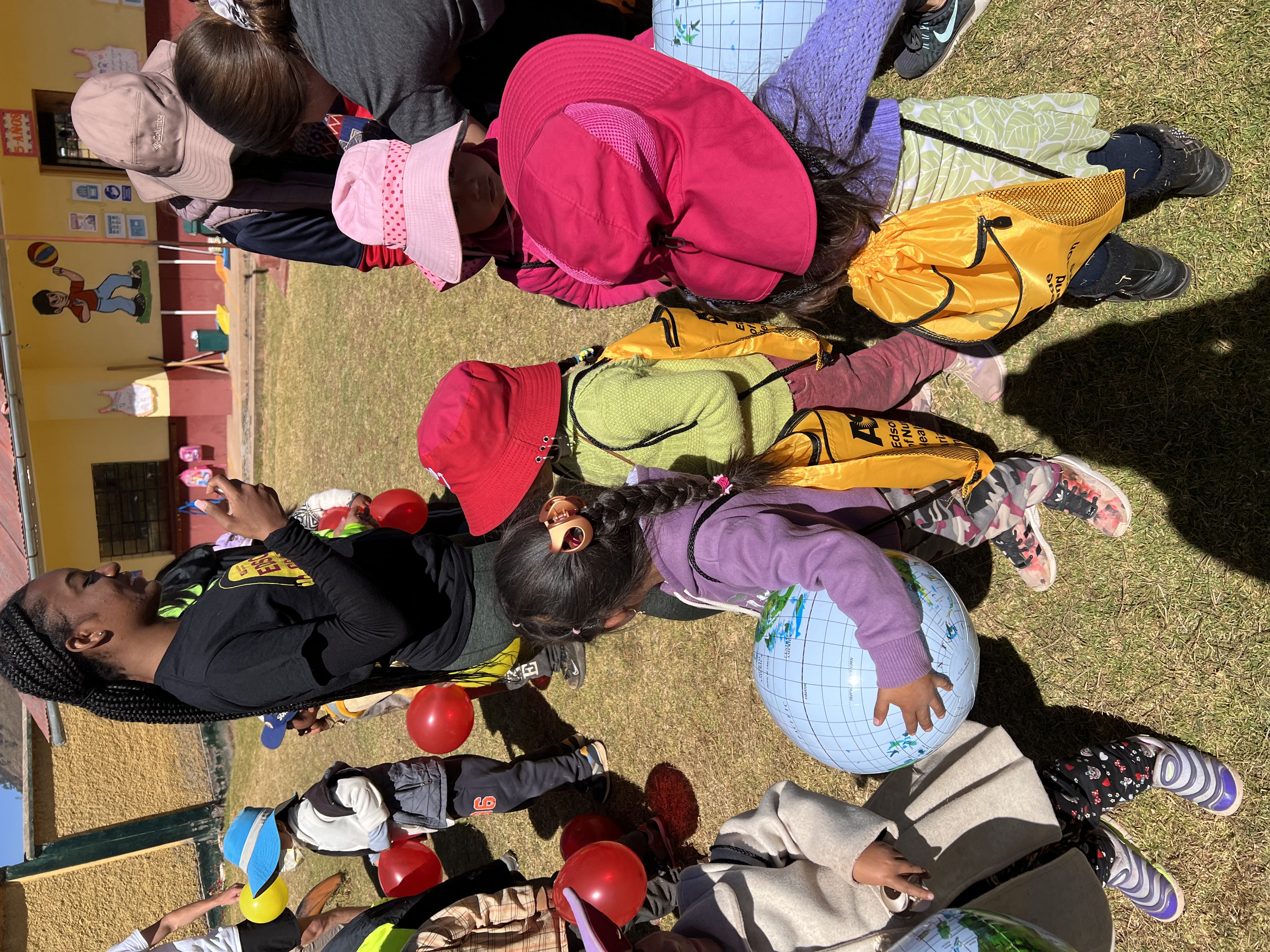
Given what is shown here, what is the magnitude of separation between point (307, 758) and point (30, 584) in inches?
185

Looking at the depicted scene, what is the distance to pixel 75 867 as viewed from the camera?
6.84 m

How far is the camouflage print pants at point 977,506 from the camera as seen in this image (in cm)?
279

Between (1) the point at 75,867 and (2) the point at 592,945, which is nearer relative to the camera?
(2) the point at 592,945

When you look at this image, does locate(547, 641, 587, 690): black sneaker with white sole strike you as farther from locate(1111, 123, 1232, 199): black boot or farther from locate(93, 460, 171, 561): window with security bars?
locate(93, 460, 171, 561): window with security bars

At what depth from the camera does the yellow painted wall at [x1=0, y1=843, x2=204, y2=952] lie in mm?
6559

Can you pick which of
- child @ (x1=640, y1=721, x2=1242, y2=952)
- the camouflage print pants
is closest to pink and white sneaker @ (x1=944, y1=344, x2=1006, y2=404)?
the camouflage print pants

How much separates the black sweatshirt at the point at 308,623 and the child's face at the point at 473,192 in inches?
44.2

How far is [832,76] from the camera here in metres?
1.79

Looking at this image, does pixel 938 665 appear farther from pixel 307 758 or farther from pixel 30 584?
pixel 307 758

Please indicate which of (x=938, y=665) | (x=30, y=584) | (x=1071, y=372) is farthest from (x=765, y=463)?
(x=30, y=584)

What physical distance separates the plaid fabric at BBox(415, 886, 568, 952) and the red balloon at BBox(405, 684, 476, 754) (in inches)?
35.7

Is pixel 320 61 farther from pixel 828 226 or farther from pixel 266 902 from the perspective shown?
pixel 266 902

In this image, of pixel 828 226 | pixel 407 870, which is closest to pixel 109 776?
pixel 407 870

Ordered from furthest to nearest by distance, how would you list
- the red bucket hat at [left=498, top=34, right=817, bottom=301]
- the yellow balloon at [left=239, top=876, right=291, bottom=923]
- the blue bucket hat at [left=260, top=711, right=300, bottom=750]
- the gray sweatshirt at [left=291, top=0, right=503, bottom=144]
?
the blue bucket hat at [left=260, top=711, right=300, bottom=750], the yellow balloon at [left=239, top=876, right=291, bottom=923], the gray sweatshirt at [left=291, top=0, right=503, bottom=144], the red bucket hat at [left=498, top=34, right=817, bottom=301]
